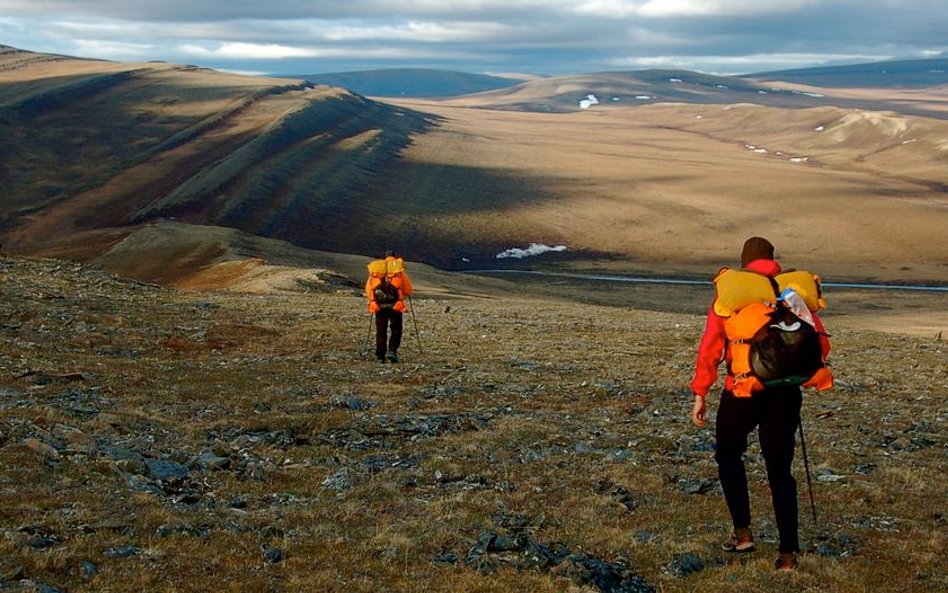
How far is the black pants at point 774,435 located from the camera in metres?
9.68

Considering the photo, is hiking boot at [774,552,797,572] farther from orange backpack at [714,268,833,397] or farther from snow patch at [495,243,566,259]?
snow patch at [495,243,566,259]

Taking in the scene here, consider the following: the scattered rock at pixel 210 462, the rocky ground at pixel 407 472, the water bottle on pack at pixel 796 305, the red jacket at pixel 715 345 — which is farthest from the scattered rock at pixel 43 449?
the water bottle on pack at pixel 796 305

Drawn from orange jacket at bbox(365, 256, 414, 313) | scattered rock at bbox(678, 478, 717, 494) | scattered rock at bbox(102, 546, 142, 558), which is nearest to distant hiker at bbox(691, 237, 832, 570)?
scattered rock at bbox(678, 478, 717, 494)

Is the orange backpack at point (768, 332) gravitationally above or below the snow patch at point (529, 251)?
above

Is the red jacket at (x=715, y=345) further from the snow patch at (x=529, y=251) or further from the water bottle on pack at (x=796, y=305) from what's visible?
the snow patch at (x=529, y=251)

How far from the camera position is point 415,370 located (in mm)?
23578

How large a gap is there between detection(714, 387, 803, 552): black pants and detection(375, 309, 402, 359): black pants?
48.2 ft

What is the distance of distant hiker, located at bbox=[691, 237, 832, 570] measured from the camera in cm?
941

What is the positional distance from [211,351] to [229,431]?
33.5ft

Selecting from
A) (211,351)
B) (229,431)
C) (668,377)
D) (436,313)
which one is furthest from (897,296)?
(229,431)

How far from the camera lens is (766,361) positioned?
9.34 m

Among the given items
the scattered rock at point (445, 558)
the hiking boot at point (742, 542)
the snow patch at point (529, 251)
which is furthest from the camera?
the snow patch at point (529, 251)

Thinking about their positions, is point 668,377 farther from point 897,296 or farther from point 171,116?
point 171,116

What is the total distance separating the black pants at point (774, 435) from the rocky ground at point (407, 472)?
2.18 feet
